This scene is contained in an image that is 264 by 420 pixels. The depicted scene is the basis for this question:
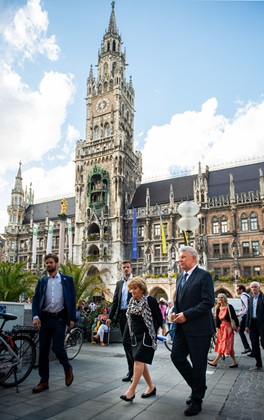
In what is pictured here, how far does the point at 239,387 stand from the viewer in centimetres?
586

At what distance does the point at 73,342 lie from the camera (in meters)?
8.79

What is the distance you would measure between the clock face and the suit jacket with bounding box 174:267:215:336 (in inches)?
1718

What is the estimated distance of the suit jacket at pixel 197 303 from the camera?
15.0 feet

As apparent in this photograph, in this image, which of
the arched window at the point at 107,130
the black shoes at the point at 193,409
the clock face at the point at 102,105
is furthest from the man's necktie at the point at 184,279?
the clock face at the point at 102,105

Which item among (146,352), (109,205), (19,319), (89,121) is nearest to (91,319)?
(19,319)

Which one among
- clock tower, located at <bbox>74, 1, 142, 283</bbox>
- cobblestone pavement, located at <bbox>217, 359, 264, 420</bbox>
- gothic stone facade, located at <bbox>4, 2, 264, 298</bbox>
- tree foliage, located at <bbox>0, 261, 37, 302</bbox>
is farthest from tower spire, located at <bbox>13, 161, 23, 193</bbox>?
cobblestone pavement, located at <bbox>217, 359, 264, 420</bbox>

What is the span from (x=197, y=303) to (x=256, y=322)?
404cm

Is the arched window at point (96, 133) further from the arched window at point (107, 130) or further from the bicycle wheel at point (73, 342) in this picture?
the bicycle wheel at point (73, 342)

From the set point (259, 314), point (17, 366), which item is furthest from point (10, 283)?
point (259, 314)

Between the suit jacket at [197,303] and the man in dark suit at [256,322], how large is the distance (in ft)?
11.8

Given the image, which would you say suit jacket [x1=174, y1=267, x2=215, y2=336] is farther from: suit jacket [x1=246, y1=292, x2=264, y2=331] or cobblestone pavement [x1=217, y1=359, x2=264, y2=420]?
suit jacket [x1=246, y1=292, x2=264, y2=331]

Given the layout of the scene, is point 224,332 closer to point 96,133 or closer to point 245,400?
point 245,400

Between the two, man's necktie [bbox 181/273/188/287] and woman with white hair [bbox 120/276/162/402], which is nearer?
woman with white hair [bbox 120/276/162/402]

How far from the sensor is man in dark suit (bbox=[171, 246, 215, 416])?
4526 millimetres
